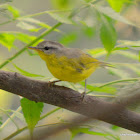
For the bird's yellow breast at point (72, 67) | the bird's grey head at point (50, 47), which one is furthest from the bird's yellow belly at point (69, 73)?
the bird's grey head at point (50, 47)

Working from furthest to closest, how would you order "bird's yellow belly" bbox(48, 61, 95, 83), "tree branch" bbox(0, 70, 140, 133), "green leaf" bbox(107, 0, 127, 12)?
"bird's yellow belly" bbox(48, 61, 95, 83)
"green leaf" bbox(107, 0, 127, 12)
"tree branch" bbox(0, 70, 140, 133)

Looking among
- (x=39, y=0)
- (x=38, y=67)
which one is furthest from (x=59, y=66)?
(x=39, y=0)

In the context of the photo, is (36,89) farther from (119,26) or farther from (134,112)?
(119,26)

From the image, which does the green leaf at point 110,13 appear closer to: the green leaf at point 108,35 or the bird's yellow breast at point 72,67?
the green leaf at point 108,35

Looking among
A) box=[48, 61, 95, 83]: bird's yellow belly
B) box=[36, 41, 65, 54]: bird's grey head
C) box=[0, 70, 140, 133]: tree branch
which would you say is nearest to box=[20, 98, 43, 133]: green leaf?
box=[0, 70, 140, 133]: tree branch

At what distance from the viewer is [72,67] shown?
97 cm

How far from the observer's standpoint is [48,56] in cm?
107

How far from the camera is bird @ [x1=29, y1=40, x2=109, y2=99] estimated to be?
941 mm

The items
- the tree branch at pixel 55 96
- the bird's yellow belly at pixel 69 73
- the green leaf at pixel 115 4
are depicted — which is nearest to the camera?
the tree branch at pixel 55 96

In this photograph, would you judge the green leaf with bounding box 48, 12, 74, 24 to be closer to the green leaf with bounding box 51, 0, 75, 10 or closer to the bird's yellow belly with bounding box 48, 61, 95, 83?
the green leaf with bounding box 51, 0, 75, 10

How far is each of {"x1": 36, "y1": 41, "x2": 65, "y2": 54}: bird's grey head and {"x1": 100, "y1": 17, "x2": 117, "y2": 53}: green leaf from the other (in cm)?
33

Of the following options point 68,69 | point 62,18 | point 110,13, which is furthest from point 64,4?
point 68,69

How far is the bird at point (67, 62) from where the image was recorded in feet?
3.09

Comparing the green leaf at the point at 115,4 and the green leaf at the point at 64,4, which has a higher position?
the green leaf at the point at 115,4
